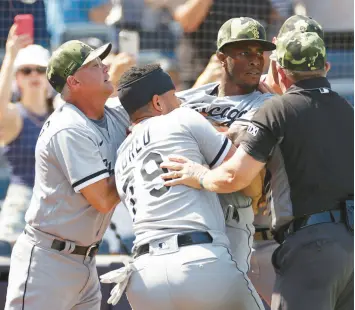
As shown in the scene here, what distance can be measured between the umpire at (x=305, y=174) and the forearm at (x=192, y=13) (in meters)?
3.56

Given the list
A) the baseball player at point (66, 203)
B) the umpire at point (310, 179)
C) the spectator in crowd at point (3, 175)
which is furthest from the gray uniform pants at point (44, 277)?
the spectator in crowd at point (3, 175)

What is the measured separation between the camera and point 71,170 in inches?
161

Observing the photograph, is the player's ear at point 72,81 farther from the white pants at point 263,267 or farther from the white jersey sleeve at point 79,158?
the white pants at point 263,267

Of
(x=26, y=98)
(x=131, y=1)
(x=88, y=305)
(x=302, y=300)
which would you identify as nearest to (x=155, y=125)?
(x=302, y=300)

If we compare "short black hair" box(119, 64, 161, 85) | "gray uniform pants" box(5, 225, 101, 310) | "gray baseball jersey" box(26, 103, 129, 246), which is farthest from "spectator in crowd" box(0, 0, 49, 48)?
"short black hair" box(119, 64, 161, 85)

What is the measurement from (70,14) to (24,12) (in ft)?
1.27

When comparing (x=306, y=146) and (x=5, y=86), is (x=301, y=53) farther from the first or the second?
(x=5, y=86)

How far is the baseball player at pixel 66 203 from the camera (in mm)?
4219

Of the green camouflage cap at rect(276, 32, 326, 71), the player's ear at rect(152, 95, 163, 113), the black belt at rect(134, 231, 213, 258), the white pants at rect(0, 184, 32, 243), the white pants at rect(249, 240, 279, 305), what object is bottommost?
the white pants at rect(0, 184, 32, 243)

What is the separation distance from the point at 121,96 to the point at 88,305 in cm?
126

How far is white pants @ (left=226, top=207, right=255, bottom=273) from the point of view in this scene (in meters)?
4.09

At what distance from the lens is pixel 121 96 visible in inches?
150

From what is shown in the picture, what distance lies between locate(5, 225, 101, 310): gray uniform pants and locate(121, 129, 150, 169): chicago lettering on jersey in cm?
84

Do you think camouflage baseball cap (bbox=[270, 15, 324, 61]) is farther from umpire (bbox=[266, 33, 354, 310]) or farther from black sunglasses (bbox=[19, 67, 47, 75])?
black sunglasses (bbox=[19, 67, 47, 75])
